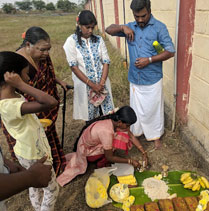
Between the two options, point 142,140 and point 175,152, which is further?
point 142,140

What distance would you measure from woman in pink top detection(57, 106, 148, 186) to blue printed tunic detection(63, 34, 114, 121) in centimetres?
51

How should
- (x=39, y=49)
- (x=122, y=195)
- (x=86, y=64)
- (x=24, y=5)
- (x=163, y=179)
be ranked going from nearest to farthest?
(x=39, y=49) → (x=122, y=195) → (x=163, y=179) → (x=86, y=64) → (x=24, y=5)

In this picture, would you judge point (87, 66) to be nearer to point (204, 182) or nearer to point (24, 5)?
point (204, 182)

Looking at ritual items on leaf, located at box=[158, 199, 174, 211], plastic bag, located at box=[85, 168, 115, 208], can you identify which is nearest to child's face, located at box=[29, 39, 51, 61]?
plastic bag, located at box=[85, 168, 115, 208]

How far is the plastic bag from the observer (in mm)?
2266

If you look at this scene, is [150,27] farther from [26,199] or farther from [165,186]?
[26,199]

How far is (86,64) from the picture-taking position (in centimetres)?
289

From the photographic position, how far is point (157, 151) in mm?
3090

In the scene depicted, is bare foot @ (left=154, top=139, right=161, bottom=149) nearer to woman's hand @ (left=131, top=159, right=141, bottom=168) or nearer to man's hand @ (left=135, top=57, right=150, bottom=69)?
woman's hand @ (left=131, top=159, right=141, bottom=168)

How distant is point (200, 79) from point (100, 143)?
1409 millimetres

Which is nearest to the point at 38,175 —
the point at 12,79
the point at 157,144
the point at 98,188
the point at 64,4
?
the point at 12,79

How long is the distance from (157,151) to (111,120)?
0.99m

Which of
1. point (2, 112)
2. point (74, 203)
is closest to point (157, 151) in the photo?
point (74, 203)

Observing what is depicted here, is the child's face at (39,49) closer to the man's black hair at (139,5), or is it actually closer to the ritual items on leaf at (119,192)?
the man's black hair at (139,5)
